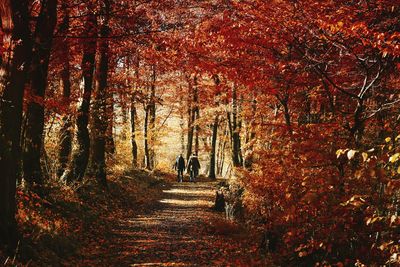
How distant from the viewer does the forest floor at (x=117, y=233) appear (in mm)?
8062

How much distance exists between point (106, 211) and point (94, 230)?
205 cm

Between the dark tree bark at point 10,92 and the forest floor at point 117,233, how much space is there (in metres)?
0.66

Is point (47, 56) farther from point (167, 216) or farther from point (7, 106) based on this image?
point (167, 216)

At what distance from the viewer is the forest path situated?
8875 millimetres

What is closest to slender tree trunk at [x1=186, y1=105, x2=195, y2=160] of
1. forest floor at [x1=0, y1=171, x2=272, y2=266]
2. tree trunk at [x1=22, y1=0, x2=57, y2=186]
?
forest floor at [x1=0, y1=171, x2=272, y2=266]

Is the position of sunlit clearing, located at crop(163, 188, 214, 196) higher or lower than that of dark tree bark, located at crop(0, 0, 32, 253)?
lower

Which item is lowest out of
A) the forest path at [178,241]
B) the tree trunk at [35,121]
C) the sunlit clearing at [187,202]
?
the forest path at [178,241]

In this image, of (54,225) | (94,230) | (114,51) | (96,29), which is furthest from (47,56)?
(114,51)

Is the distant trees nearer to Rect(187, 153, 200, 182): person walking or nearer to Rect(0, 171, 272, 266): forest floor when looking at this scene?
Rect(0, 171, 272, 266): forest floor

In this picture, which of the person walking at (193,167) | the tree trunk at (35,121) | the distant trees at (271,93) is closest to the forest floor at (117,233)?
the tree trunk at (35,121)

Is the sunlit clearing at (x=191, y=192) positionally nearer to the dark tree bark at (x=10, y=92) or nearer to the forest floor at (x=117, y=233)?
the forest floor at (x=117, y=233)

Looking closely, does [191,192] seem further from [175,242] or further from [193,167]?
[175,242]

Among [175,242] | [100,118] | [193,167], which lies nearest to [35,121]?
[100,118]

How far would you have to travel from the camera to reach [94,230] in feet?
35.0
